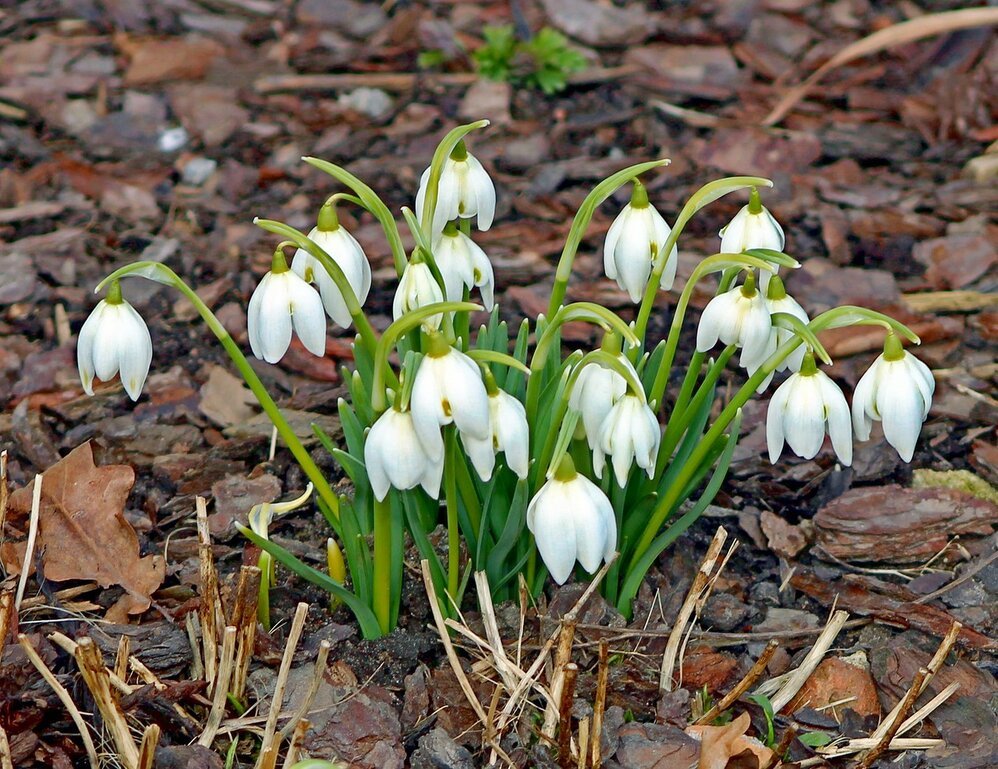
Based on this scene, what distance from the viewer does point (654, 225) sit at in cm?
208

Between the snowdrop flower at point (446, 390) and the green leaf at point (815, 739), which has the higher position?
the snowdrop flower at point (446, 390)

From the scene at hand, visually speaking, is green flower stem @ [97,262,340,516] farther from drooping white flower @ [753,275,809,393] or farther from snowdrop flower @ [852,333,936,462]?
snowdrop flower @ [852,333,936,462]

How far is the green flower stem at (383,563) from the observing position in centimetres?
203

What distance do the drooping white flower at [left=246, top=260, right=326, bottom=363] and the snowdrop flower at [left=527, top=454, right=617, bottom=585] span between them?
445 millimetres

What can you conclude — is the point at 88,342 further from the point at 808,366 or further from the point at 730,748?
the point at 730,748

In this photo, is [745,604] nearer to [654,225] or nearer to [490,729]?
[490,729]

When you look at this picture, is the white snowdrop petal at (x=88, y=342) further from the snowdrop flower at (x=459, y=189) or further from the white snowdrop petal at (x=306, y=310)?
the snowdrop flower at (x=459, y=189)

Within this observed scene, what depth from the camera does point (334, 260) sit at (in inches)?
76.8

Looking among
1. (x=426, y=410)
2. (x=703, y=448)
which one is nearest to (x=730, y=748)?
(x=703, y=448)

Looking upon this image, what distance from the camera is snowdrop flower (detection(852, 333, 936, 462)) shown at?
1.92m

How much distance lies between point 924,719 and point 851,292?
5.35 feet

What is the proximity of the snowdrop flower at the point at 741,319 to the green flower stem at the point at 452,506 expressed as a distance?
1.43 ft

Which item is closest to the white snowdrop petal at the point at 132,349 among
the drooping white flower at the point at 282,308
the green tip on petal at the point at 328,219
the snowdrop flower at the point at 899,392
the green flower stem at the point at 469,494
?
the drooping white flower at the point at 282,308

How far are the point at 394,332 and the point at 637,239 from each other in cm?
54
